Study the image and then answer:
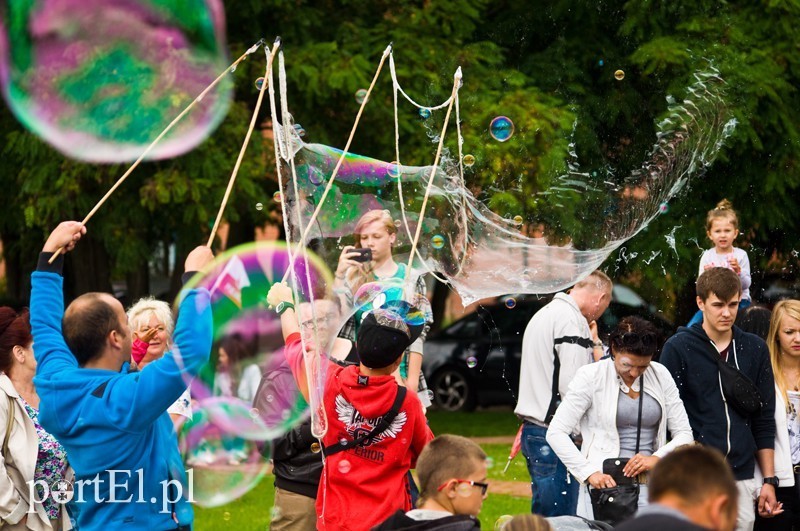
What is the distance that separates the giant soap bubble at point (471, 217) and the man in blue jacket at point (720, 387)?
0.80m

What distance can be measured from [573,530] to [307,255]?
6.38 ft

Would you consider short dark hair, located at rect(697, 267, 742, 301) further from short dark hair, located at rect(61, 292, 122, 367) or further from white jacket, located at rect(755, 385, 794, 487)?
short dark hair, located at rect(61, 292, 122, 367)

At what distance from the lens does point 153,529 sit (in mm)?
4434

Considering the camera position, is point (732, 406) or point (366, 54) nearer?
point (732, 406)

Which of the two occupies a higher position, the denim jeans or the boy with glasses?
the boy with glasses

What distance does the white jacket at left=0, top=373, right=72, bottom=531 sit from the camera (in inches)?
194

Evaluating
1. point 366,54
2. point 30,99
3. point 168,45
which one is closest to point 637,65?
point 366,54

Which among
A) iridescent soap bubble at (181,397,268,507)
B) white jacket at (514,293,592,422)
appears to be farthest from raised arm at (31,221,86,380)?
white jacket at (514,293,592,422)

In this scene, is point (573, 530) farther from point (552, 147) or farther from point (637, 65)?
point (637, 65)

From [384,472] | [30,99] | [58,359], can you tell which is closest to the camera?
[58,359]

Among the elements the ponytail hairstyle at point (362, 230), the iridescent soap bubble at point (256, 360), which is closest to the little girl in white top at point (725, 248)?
the ponytail hairstyle at point (362, 230)

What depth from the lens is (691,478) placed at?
9.72ft

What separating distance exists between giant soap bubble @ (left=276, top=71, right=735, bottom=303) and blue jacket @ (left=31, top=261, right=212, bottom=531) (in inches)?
61.2

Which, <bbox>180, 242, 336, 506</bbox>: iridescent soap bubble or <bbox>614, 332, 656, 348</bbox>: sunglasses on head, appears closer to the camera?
<bbox>614, 332, 656, 348</bbox>: sunglasses on head
